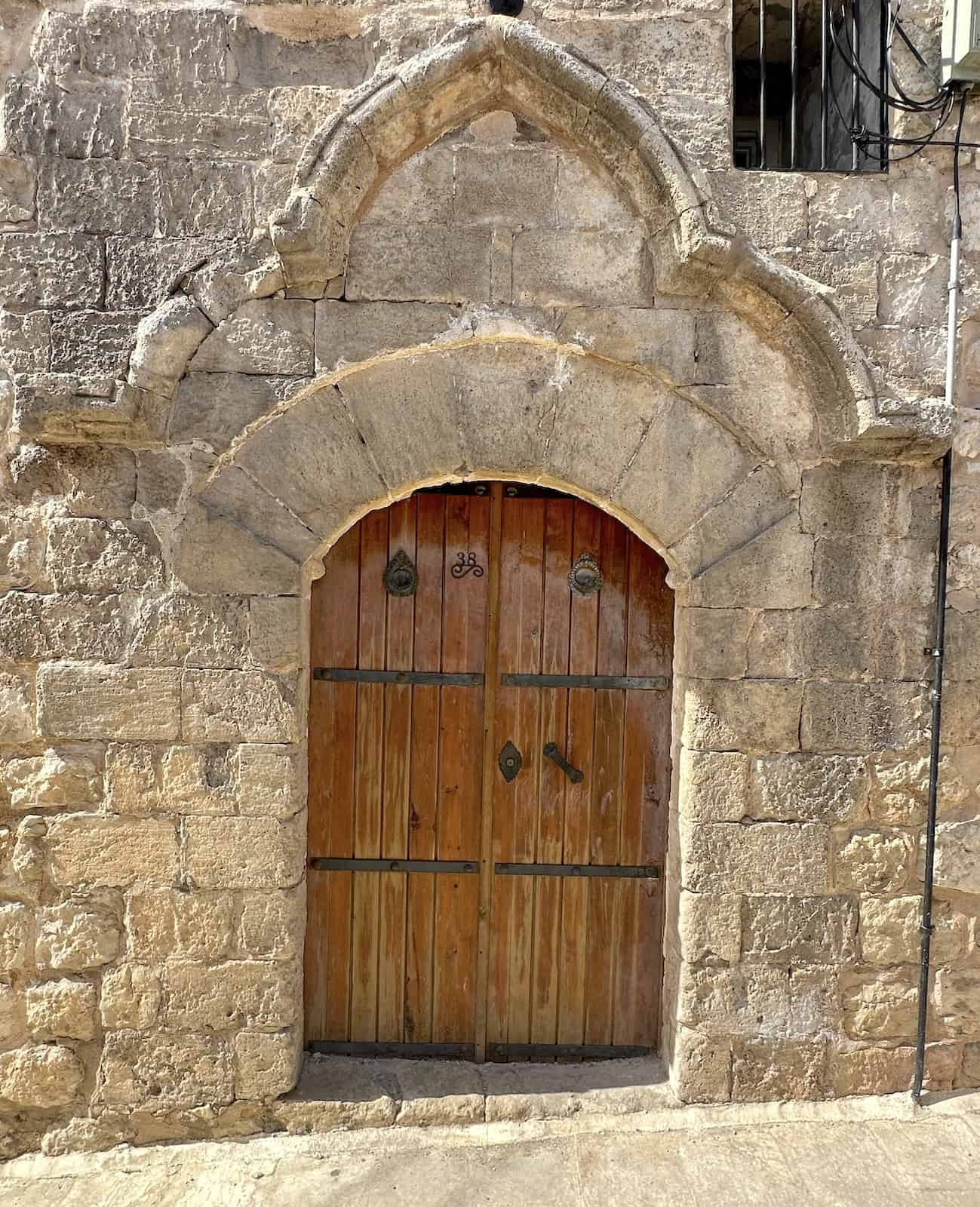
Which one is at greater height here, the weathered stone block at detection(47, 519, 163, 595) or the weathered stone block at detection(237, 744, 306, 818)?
the weathered stone block at detection(47, 519, 163, 595)

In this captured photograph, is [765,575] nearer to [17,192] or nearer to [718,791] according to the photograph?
[718,791]

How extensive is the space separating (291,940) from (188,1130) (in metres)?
0.73

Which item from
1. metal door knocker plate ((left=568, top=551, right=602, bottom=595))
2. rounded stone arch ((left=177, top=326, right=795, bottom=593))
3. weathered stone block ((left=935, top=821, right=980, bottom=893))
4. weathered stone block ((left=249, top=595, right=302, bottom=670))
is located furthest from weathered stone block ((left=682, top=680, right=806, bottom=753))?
weathered stone block ((left=249, top=595, right=302, bottom=670))

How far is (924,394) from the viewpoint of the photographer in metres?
2.92

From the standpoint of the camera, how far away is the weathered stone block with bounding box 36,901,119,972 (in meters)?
2.86

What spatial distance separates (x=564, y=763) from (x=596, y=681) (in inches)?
13.0

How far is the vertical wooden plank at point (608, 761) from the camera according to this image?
3.21m

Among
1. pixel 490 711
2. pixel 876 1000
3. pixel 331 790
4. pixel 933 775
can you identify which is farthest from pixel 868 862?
pixel 331 790

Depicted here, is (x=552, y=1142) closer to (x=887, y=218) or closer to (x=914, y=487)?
(x=914, y=487)

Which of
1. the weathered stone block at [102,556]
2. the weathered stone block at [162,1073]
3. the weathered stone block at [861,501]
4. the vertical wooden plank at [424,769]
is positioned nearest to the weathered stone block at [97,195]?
the weathered stone block at [102,556]

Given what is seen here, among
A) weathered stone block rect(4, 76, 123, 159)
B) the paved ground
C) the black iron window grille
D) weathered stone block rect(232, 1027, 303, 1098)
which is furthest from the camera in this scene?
the black iron window grille

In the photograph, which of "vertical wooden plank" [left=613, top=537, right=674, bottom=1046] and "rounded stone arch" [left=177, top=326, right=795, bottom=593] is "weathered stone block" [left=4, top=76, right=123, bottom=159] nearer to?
"rounded stone arch" [left=177, top=326, right=795, bottom=593]

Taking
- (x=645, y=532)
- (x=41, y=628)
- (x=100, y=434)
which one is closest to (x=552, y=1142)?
(x=645, y=532)

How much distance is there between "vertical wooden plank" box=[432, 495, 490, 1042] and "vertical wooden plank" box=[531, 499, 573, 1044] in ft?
0.75
